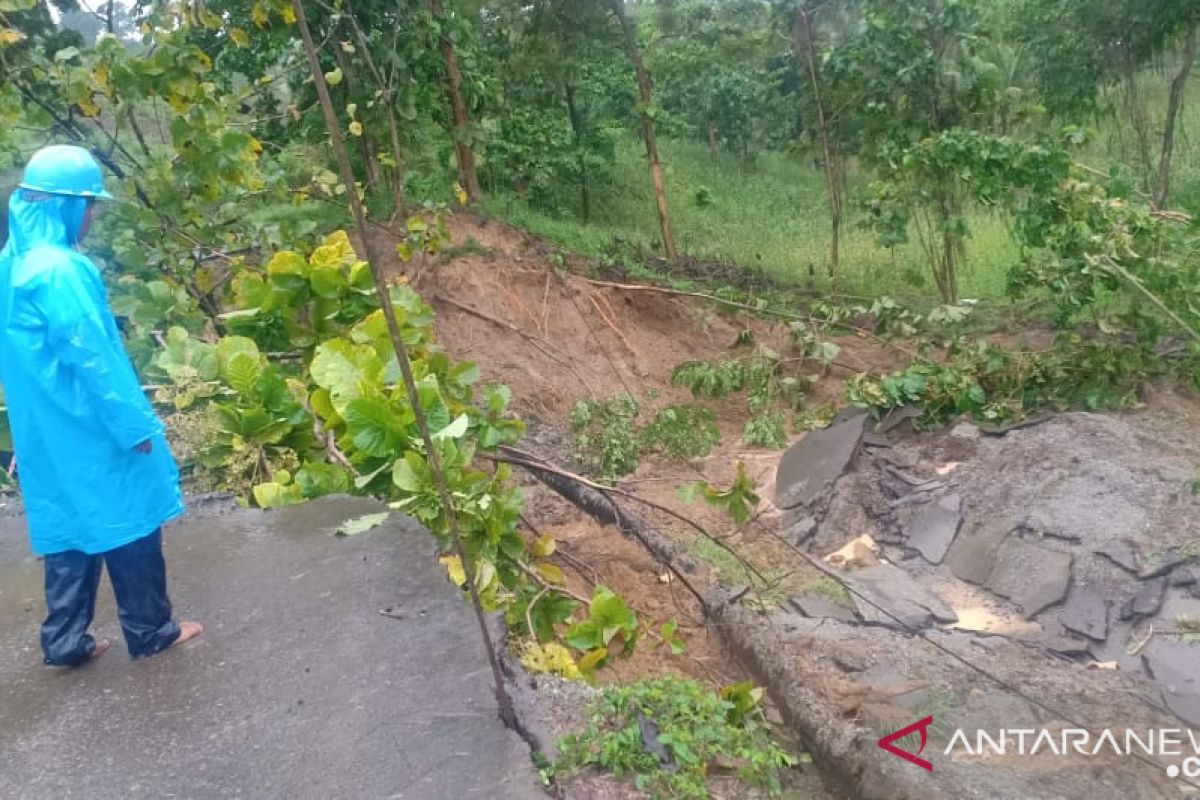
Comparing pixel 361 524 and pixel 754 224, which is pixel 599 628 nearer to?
pixel 361 524

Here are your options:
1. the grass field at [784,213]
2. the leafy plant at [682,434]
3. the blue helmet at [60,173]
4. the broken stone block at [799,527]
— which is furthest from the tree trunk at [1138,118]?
the blue helmet at [60,173]

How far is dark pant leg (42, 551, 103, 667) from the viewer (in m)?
3.27

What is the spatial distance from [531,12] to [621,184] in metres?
6.46

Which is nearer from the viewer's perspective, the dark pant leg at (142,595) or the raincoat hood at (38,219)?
the raincoat hood at (38,219)

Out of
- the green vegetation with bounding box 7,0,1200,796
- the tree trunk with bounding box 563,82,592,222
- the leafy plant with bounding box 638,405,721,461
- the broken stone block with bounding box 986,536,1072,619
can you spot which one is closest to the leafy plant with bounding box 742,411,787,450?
the green vegetation with bounding box 7,0,1200,796

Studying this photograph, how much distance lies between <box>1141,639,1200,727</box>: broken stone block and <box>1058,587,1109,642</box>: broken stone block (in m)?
0.30

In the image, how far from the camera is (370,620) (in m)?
3.44

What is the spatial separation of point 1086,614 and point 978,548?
0.95m

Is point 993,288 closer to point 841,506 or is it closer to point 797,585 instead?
point 841,506

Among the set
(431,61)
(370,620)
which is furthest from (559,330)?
(370,620)

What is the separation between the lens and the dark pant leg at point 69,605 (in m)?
3.27

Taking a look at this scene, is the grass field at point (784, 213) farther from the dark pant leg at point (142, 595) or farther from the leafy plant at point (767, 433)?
the dark pant leg at point (142, 595)

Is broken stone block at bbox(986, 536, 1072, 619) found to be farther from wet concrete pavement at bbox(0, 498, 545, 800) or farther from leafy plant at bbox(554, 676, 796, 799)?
wet concrete pavement at bbox(0, 498, 545, 800)

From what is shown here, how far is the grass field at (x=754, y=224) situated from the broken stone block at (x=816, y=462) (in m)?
2.88
